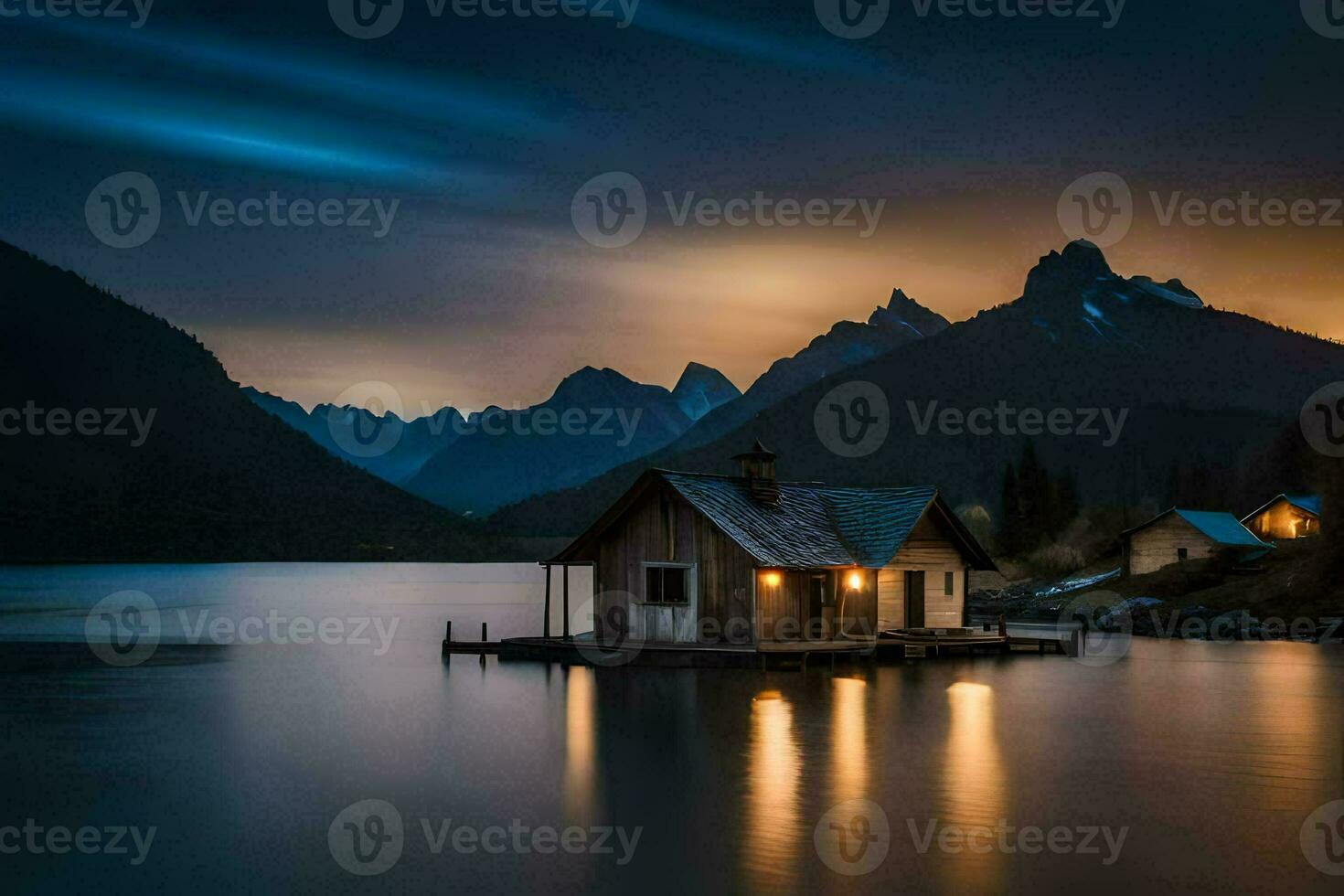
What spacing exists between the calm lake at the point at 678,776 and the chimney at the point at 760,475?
23.6ft

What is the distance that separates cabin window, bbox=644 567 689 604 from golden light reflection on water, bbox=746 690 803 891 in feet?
31.7

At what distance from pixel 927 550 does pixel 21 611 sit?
273 feet

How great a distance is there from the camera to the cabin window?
4847cm

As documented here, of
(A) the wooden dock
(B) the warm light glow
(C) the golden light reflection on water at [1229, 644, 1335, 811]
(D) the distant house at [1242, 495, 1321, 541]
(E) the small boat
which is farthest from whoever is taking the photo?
(D) the distant house at [1242, 495, 1321, 541]

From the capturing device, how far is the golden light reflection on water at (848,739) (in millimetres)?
27250

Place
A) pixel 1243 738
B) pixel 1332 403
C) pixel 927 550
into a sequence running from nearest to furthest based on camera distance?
pixel 1243 738 < pixel 927 550 < pixel 1332 403

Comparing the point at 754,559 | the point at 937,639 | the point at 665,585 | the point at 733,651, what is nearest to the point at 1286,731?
the point at 733,651

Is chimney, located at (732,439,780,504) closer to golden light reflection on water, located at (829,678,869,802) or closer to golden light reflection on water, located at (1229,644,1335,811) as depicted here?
golden light reflection on water, located at (829,678,869,802)

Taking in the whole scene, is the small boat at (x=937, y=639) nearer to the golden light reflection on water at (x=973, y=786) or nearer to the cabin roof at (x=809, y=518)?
the cabin roof at (x=809, y=518)

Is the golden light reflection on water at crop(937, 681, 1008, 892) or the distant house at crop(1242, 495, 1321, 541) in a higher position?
the distant house at crop(1242, 495, 1321, 541)

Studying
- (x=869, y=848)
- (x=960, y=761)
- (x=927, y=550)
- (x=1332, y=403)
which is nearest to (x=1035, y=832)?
(x=869, y=848)

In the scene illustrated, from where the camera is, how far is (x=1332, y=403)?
4774 inches

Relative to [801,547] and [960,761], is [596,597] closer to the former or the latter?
[801,547]

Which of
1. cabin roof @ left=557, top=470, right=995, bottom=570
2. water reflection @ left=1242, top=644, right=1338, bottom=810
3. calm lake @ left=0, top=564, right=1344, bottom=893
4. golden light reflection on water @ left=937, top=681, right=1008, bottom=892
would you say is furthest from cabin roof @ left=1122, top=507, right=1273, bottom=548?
golden light reflection on water @ left=937, top=681, right=1008, bottom=892
